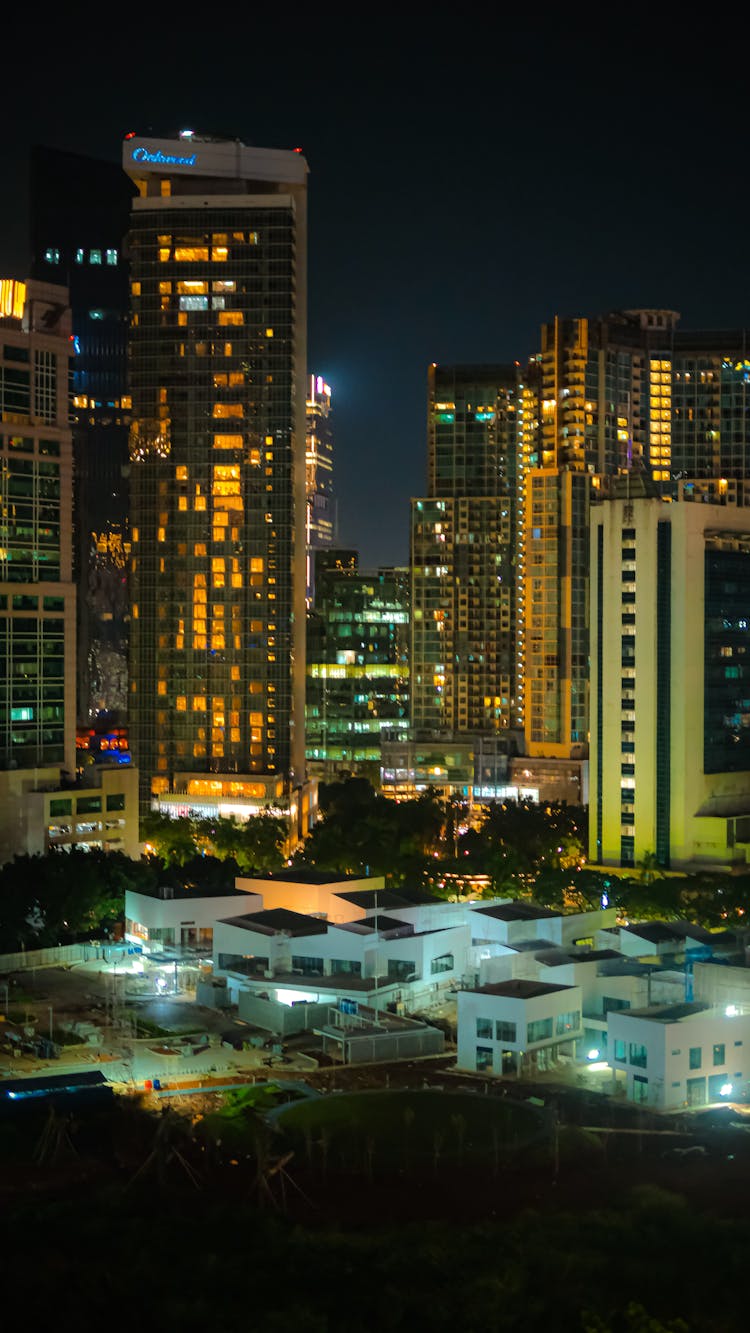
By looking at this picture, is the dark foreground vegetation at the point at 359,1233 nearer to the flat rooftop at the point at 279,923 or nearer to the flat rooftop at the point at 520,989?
the flat rooftop at the point at 520,989

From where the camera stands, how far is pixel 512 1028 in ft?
132

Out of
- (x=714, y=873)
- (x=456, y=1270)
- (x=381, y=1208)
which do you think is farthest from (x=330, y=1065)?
(x=714, y=873)

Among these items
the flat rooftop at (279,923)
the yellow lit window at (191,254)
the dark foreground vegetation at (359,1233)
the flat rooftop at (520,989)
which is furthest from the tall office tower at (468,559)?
the dark foreground vegetation at (359,1233)

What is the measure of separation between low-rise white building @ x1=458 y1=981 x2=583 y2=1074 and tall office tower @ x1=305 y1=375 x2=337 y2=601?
4057 inches

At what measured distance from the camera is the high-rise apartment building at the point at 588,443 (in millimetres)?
90188

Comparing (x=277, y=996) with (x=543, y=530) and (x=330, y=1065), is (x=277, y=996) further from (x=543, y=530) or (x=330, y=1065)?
(x=543, y=530)

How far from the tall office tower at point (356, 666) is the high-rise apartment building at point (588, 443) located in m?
18.7

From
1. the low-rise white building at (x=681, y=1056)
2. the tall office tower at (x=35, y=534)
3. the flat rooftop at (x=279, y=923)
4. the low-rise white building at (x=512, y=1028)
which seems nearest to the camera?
the low-rise white building at (x=681, y=1056)

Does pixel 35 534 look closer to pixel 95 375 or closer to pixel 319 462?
pixel 95 375

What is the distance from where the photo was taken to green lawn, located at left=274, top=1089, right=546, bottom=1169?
113 feet

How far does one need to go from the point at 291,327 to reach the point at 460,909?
3191 cm

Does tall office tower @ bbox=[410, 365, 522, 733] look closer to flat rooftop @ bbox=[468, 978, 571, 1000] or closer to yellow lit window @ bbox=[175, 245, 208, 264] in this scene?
yellow lit window @ bbox=[175, 245, 208, 264]

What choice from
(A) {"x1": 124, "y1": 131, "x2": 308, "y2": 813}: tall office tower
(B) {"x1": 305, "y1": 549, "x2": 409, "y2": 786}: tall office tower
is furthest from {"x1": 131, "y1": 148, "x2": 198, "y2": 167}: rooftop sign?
(B) {"x1": 305, "y1": 549, "x2": 409, "y2": 786}: tall office tower

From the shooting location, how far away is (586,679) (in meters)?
89.9
